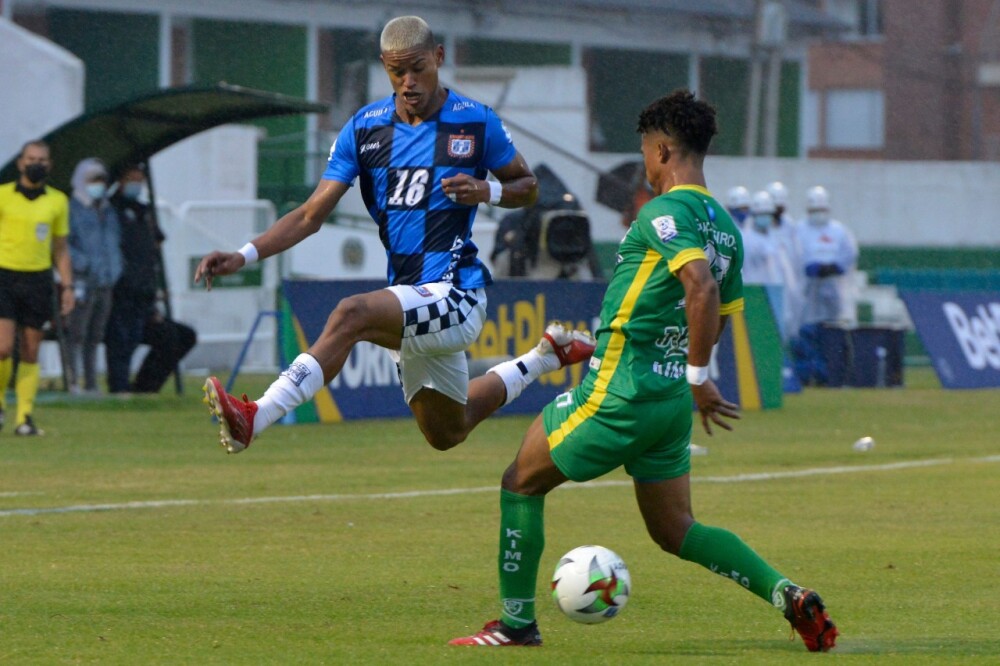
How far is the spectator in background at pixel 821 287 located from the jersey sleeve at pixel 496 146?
54.6ft

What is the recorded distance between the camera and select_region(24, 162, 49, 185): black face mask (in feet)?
52.9

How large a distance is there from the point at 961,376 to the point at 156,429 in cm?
1101

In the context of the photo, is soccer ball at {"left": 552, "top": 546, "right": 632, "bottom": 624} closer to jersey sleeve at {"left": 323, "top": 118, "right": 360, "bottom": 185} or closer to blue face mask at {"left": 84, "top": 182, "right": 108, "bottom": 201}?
jersey sleeve at {"left": 323, "top": 118, "right": 360, "bottom": 185}

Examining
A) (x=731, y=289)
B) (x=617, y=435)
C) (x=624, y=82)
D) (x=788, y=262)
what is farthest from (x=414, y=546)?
(x=624, y=82)

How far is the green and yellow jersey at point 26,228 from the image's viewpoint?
15.8 meters

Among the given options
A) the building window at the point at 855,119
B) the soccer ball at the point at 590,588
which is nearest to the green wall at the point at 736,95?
the building window at the point at 855,119

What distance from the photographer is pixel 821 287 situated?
82.0 feet

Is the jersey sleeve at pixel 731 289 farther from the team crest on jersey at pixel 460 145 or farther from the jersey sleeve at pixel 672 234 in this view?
the team crest on jersey at pixel 460 145

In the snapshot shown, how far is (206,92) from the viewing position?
18766 mm

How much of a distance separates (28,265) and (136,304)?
14.2 feet

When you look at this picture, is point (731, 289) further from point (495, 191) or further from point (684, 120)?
point (495, 191)

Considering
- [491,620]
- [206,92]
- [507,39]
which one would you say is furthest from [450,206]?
[507,39]

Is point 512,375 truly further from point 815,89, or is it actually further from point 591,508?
point 815,89

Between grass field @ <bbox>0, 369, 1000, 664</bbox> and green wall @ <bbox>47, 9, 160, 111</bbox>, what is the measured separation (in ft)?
78.2
